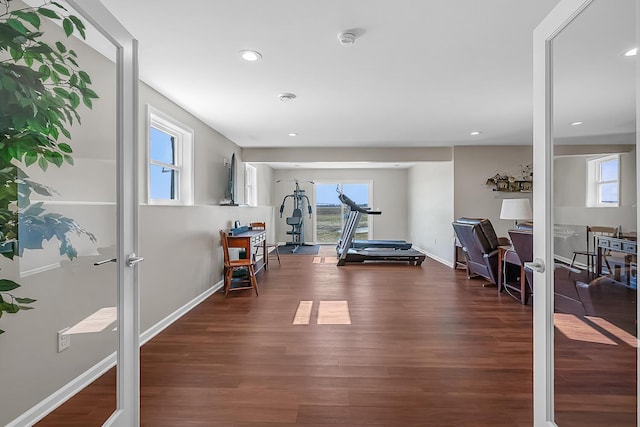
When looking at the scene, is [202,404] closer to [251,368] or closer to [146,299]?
[251,368]

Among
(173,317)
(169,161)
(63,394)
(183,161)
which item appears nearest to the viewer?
(63,394)

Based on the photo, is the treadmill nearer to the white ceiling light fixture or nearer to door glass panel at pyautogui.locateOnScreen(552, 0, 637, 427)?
the white ceiling light fixture

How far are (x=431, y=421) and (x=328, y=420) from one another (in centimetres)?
55

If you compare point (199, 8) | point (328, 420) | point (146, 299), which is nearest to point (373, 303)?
point (328, 420)

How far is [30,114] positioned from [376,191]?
8.66m

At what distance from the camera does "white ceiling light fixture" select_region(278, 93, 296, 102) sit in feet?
10.4

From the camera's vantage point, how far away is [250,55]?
2352 mm

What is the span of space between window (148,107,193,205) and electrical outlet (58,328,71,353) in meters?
1.77

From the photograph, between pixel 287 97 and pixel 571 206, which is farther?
pixel 287 97

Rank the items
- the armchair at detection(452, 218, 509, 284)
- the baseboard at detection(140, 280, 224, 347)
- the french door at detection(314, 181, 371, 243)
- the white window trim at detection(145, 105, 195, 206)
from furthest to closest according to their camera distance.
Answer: the french door at detection(314, 181, 371, 243) < the armchair at detection(452, 218, 509, 284) < the white window trim at detection(145, 105, 195, 206) < the baseboard at detection(140, 280, 224, 347)

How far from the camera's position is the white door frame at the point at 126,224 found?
1.46 meters

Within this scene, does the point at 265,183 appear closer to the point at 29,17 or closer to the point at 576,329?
the point at 29,17

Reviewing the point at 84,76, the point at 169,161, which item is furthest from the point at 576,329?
the point at 169,161

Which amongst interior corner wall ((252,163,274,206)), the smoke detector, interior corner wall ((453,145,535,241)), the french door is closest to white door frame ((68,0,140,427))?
the smoke detector
